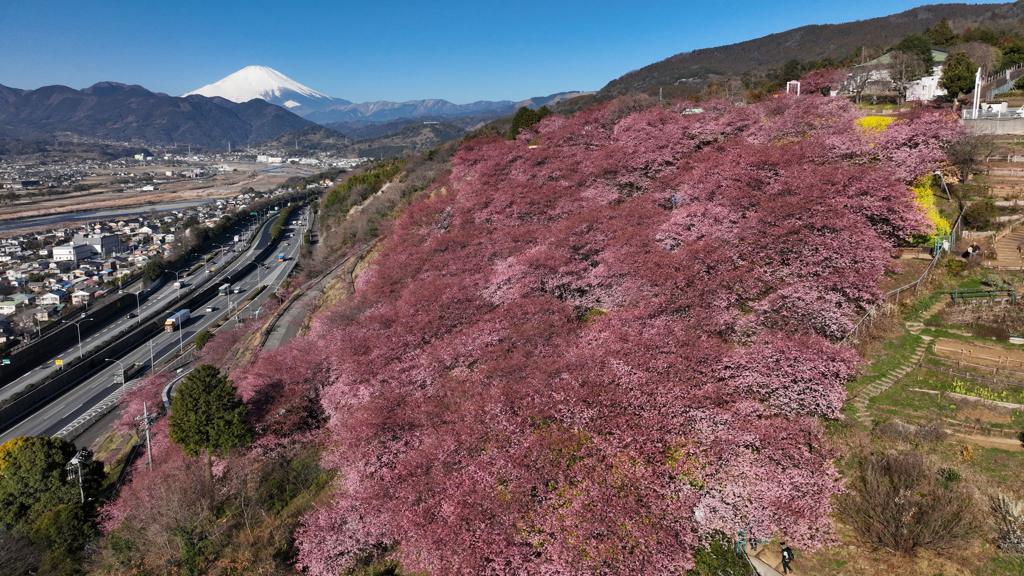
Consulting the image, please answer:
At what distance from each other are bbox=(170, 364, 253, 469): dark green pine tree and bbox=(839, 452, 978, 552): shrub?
17492mm

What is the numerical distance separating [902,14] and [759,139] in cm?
15790

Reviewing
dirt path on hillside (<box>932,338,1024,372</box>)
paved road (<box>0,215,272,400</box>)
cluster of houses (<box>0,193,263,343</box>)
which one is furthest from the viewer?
cluster of houses (<box>0,193,263,343</box>)

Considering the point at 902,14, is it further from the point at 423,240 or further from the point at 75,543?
the point at 75,543

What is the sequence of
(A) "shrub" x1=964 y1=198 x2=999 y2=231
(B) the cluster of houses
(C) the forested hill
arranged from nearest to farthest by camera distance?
1. (A) "shrub" x1=964 y1=198 x2=999 y2=231
2. (B) the cluster of houses
3. (C) the forested hill

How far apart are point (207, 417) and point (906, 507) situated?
63.8 ft

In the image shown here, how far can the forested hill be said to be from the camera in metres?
112

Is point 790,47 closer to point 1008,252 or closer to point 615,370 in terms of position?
point 1008,252

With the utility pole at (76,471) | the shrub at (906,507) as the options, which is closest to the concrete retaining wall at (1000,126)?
the shrub at (906,507)

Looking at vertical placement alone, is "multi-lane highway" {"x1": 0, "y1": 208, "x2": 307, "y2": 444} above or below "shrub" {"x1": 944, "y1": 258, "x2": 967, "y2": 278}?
below

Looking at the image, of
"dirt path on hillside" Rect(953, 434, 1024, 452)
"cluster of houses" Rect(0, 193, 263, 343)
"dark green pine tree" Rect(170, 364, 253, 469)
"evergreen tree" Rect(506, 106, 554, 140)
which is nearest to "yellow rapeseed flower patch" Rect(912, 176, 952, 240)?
"dirt path on hillside" Rect(953, 434, 1024, 452)

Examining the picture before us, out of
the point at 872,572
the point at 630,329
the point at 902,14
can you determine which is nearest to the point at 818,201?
the point at 630,329

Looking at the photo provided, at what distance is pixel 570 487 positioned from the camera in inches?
365

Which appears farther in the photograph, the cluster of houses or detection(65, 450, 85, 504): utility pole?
the cluster of houses

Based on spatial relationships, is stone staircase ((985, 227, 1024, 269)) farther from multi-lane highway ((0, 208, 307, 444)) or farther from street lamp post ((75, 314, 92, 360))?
street lamp post ((75, 314, 92, 360))
